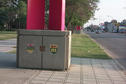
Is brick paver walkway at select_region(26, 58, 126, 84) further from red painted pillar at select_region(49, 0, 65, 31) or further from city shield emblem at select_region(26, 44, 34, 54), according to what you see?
red painted pillar at select_region(49, 0, 65, 31)

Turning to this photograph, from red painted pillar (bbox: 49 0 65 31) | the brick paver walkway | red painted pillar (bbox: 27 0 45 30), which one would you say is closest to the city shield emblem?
red painted pillar (bbox: 27 0 45 30)

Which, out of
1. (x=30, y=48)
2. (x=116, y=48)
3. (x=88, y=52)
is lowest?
(x=116, y=48)

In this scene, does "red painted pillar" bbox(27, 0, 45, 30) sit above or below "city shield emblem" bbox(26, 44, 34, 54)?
above

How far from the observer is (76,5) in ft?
149

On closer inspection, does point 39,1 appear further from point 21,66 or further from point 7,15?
point 7,15

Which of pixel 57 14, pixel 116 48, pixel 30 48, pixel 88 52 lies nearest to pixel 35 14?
pixel 57 14

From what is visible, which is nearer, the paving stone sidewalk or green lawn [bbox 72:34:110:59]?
the paving stone sidewalk

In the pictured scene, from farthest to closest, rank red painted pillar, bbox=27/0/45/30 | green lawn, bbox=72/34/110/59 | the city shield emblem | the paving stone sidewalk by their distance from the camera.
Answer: green lawn, bbox=72/34/110/59 < red painted pillar, bbox=27/0/45/30 < the city shield emblem < the paving stone sidewalk

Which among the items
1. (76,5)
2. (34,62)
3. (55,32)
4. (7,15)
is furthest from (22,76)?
(7,15)

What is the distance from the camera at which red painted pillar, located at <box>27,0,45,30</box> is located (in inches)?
395

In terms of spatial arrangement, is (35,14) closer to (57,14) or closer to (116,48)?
(57,14)

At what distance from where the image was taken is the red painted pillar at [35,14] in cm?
1002

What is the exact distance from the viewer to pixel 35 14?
33.3 feet

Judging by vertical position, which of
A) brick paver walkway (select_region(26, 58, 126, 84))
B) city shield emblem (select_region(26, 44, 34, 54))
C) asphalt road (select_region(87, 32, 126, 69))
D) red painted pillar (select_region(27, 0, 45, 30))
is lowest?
asphalt road (select_region(87, 32, 126, 69))
